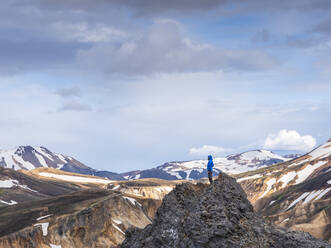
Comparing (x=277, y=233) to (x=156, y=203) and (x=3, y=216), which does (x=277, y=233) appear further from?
(x=156, y=203)

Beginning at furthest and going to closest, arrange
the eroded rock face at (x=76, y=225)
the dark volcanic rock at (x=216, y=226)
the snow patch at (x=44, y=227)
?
the snow patch at (x=44, y=227), the eroded rock face at (x=76, y=225), the dark volcanic rock at (x=216, y=226)

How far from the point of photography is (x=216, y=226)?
20391 millimetres

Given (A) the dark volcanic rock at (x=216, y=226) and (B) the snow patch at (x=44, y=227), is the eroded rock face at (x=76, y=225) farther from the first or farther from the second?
(A) the dark volcanic rock at (x=216, y=226)

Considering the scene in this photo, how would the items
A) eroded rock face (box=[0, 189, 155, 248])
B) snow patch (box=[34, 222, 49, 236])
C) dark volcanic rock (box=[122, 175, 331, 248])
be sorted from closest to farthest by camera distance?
dark volcanic rock (box=[122, 175, 331, 248]), eroded rock face (box=[0, 189, 155, 248]), snow patch (box=[34, 222, 49, 236])

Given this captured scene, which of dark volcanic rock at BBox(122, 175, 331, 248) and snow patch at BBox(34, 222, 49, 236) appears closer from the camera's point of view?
dark volcanic rock at BBox(122, 175, 331, 248)

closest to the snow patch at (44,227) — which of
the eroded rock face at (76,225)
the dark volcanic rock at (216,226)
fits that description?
the eroded rock face at (76,225)

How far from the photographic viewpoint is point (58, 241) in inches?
4668

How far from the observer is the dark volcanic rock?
20.3m

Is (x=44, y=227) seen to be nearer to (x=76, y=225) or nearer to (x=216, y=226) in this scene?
(x=76, y=225)

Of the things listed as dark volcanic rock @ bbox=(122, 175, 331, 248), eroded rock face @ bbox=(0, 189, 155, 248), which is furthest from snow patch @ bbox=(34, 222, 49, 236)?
dark volcanic rock @ bbox=(122, 175, 331, 248)

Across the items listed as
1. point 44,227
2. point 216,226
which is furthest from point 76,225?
point 216,226

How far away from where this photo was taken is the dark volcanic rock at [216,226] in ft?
66.5

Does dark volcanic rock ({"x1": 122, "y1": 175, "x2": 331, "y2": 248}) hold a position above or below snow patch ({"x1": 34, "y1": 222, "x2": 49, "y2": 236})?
above

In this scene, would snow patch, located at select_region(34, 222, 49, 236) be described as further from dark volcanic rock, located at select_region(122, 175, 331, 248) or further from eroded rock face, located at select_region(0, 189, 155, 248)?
dark volcanic rock, located at select_region(122, 175, 331, 248)
